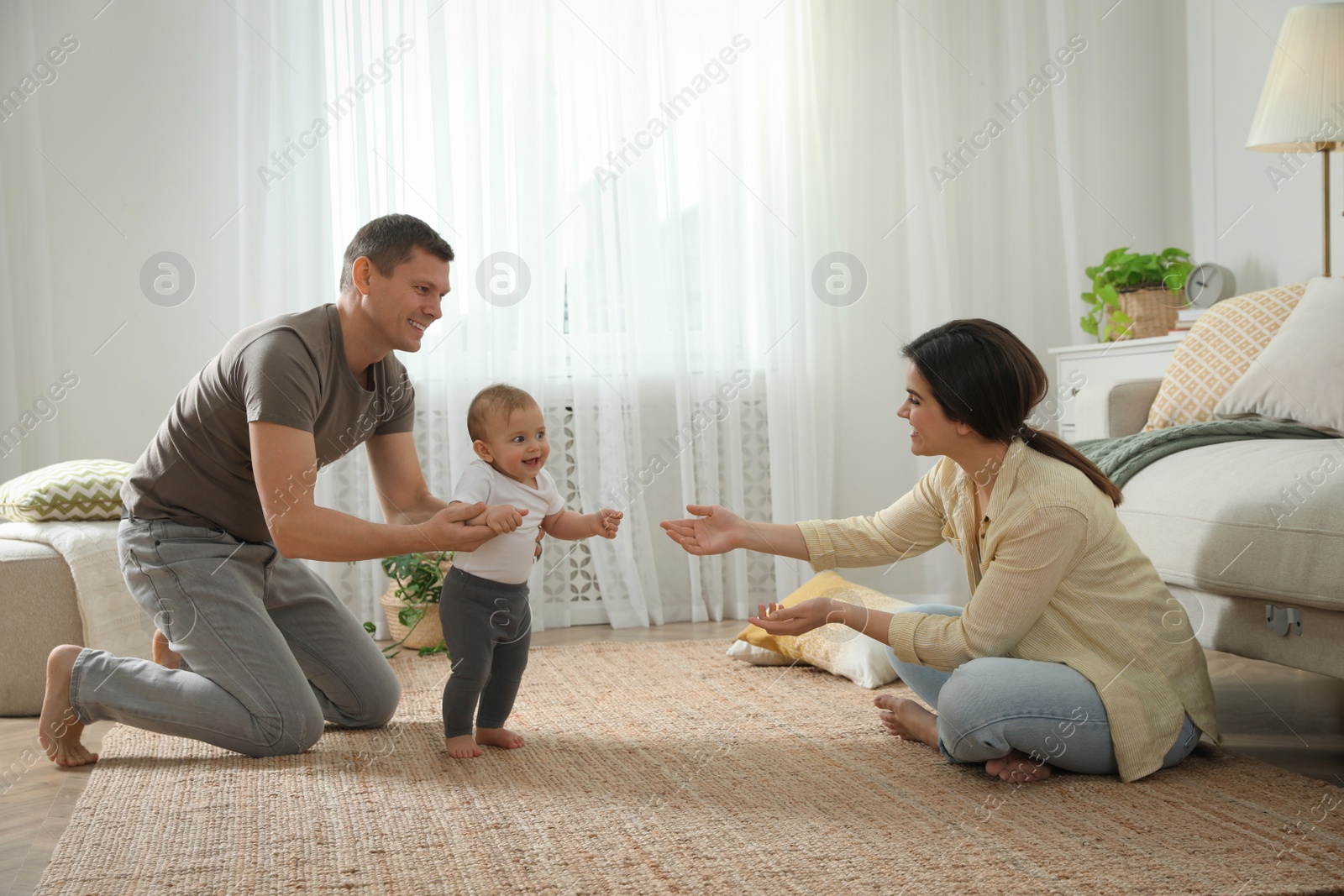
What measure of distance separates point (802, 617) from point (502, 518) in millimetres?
517

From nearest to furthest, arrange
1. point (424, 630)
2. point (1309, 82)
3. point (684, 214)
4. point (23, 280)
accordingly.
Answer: point (1309, 82) → point (424, 630) → point (23, 280) → point (684, 214)

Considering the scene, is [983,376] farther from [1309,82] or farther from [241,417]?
[1309,82]

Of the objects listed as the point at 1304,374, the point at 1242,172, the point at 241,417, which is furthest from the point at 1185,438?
the point at 241,417

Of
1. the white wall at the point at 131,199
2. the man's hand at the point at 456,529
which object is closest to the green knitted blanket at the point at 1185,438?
the man's hand at the point at 456,529

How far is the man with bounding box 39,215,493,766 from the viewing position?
1841mm

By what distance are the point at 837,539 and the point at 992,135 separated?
2273 mm

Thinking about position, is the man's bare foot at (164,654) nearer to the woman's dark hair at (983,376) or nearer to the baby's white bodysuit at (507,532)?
the baby's white bodysuit at (507,532)

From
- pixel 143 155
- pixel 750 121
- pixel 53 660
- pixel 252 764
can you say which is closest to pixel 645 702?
pixel 252 764

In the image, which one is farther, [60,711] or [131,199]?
[131,199]

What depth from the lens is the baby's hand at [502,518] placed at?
6.00 feet

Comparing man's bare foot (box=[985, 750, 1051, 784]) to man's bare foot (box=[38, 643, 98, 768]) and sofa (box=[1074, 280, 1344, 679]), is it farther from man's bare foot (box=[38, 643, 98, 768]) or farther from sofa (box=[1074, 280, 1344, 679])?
man's bare foot (box=[38, 643, 98, 768])

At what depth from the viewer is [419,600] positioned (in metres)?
3.14

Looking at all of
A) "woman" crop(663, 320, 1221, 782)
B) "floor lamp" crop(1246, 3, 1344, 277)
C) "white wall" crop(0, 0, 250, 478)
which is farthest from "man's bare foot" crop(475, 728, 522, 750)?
"floor lamp" crop(1246, 3, 1344, 277)

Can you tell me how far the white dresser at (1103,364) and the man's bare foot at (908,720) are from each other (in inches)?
47.2
